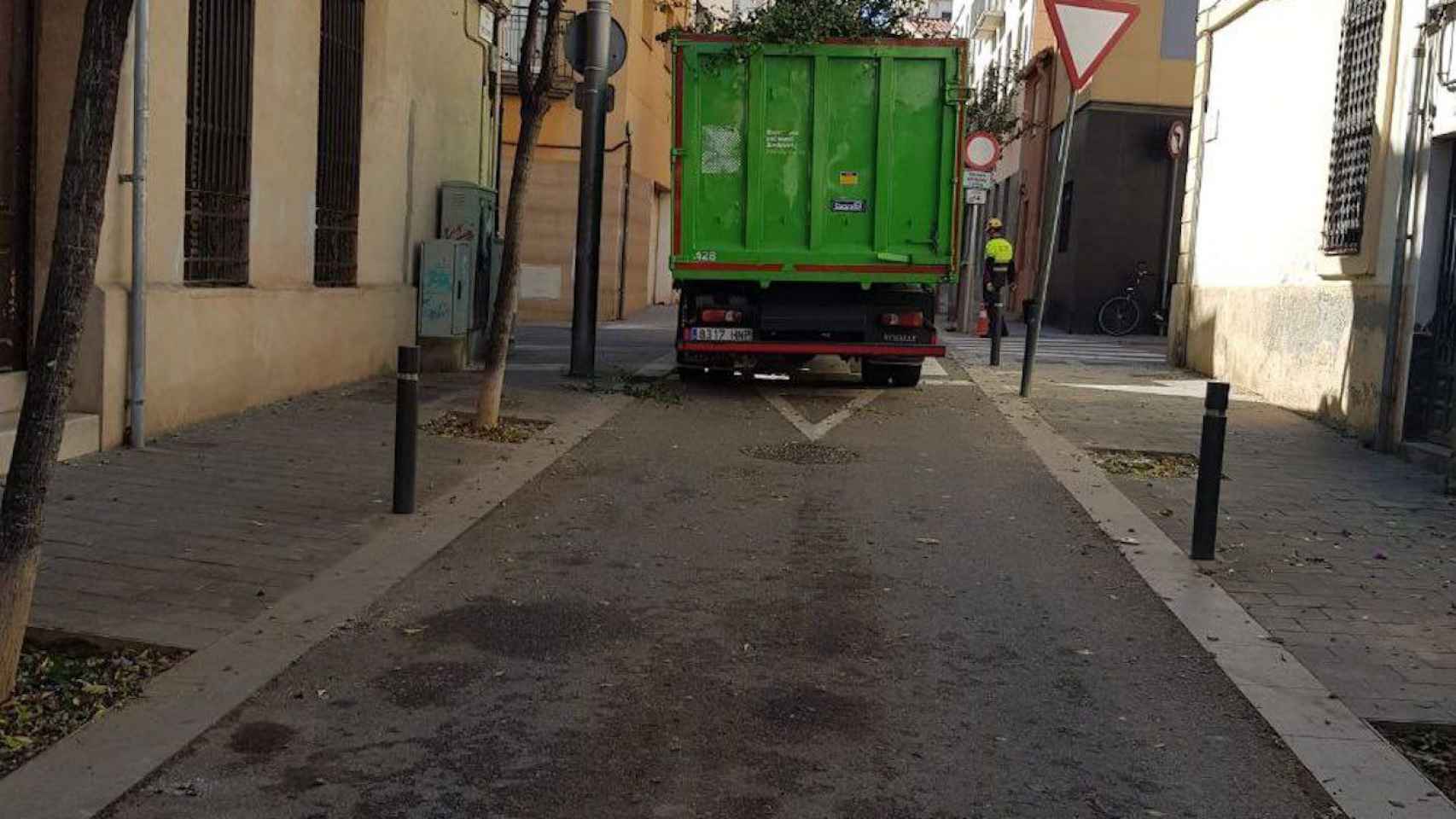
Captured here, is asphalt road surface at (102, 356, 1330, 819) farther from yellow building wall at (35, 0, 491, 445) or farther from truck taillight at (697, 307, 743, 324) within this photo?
truck taillight at (697, 307, 743, 324)

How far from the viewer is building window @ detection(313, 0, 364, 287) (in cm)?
1263

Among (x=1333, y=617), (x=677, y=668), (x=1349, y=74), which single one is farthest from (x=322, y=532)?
(x=1349, y=74)

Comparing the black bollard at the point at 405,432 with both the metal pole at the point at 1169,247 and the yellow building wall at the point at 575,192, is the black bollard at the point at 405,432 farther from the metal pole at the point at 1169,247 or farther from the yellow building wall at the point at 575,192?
the metal pole at the point at 1169,247

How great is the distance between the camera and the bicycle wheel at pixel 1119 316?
28016mm

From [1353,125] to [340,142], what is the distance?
28.3ft

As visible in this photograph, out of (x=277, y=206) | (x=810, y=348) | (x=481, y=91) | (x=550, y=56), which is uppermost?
(x=481, y=91)

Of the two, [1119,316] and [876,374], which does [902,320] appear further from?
[1119,316]

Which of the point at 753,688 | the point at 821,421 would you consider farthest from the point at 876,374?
the point at 753,688

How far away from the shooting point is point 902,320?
45.1 ft

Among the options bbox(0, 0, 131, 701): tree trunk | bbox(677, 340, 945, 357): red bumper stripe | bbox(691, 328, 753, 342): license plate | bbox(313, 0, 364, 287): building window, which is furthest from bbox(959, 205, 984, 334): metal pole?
bbox(0, 0, 131, 701): tree trunk

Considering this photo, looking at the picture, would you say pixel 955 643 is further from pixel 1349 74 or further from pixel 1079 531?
pixel 1349 74

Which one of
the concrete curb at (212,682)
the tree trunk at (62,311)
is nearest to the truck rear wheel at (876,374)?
the concrete curb at (212,682)

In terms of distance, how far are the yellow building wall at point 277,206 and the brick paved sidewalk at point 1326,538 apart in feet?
19.4

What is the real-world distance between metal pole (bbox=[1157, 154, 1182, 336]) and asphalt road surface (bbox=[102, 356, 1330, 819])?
69.7 feet
